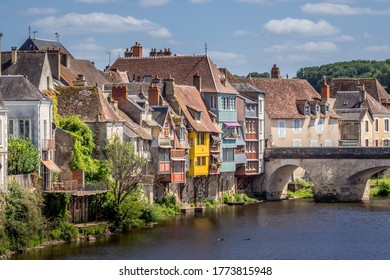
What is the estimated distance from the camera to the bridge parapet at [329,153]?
341ft

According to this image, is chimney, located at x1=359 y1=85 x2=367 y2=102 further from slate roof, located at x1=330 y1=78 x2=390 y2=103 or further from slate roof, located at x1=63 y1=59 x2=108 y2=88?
slate roof, located at x1=63 y1=59 x2=108 y2=88

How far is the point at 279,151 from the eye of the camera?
108m

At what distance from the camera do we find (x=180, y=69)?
4252 inches

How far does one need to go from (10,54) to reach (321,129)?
43187 mm

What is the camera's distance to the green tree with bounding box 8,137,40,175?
71375 millimetres

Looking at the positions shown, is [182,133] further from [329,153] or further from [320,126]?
[320,126]

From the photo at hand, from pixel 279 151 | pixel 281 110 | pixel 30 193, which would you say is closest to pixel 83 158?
pixel 30 193

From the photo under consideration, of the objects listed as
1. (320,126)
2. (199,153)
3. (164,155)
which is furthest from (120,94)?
(320,126)

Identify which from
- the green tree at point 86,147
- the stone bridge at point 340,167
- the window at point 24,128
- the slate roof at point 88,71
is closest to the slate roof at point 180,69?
the slate roof at point 88,71

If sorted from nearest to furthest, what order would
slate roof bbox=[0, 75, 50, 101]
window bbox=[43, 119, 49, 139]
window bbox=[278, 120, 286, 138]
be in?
slate roof bbox=[0, 75, 50, 101], window bbox=[43, 119, 49, 139], window bbox=[278, 120, 286, 138]

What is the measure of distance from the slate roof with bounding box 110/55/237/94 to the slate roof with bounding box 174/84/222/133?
1982mm

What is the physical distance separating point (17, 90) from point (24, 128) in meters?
2.13

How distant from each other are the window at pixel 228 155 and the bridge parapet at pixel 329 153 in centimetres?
592

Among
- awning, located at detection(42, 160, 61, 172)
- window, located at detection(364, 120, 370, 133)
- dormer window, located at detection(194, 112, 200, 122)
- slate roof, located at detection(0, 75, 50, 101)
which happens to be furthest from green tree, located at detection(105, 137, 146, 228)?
window, located at detection(364, 120, 370, 133)
